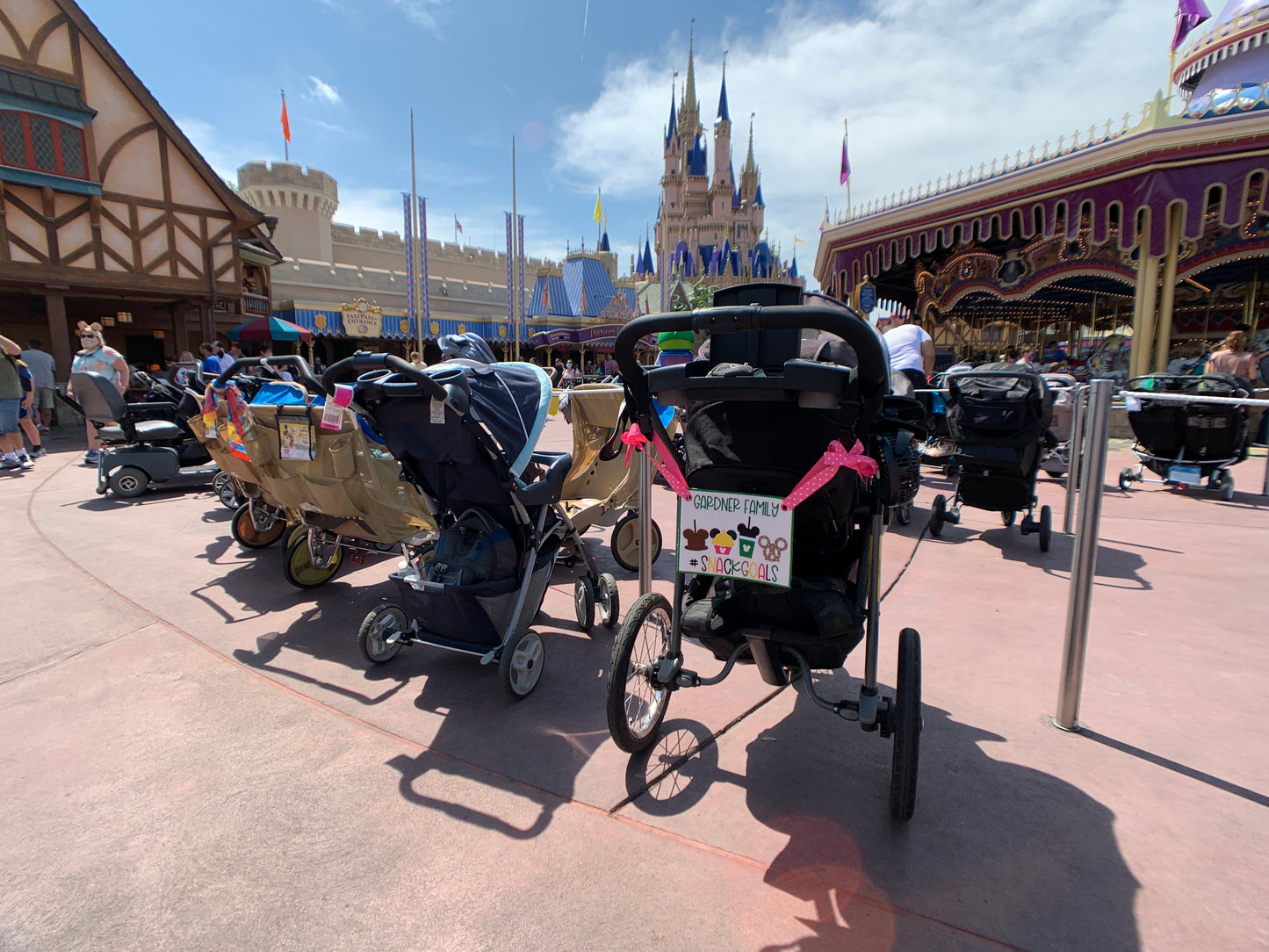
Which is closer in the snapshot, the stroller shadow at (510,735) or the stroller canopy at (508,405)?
the stroller shadow at (510,735)

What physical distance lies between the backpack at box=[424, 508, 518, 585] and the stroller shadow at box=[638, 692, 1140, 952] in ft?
4.33

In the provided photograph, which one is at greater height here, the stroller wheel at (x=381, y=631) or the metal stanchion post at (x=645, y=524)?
the metal stanchion post at (x=645, y=524)

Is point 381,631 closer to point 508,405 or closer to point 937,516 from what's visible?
point 508,405

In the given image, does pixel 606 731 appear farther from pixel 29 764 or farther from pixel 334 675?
pixel 29 764

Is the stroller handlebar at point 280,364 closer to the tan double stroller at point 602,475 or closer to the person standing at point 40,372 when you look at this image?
the tan double stroller at point 602,475

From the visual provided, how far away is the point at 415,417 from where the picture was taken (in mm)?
2951

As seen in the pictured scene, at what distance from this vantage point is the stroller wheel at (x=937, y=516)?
557 cm

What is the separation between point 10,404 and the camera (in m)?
8.62

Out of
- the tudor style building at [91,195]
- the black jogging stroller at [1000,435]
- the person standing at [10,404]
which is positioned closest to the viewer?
the black jogging stroller at [1000,435]

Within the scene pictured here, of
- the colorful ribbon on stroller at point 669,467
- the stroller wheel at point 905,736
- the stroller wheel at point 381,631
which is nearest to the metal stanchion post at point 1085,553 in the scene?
the stroller wheel at point 905,736

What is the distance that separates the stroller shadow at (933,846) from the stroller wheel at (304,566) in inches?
125

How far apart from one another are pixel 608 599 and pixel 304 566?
7.43 ft

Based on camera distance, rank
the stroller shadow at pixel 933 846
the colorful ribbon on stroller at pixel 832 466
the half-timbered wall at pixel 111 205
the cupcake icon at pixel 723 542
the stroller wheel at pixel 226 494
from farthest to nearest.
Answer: the half-timbered wall at pixel 111 205, the stroller wheel at pixel 226 494, the cupcake icon at pixel 723 542, the colorful ribbon on stroller at pixel 832 466, the stroller shadow at pixel 933 846

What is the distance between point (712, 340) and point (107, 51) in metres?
19.4
